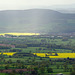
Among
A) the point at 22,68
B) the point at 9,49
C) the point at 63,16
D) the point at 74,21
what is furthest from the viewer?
the point at 63,16

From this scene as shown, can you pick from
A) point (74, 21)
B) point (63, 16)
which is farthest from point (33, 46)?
point (63, 16)

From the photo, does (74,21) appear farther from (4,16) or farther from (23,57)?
(23,57)

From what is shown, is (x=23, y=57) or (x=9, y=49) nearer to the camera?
(x=23, y=57)

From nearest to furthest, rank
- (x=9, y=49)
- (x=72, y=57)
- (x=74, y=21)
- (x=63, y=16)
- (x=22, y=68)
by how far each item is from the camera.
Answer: (x=22, y=68) < (x=72, y=57) < (x=9, y=49) < (x=74, y=21) < (x=63, y=16)

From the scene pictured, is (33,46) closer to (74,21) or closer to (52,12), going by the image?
(74,21)

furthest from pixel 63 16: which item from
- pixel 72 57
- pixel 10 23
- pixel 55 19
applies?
pixel 72 57

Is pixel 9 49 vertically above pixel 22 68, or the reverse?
pixel 9 49

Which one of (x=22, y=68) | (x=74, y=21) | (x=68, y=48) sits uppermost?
(x=74, y=21)
